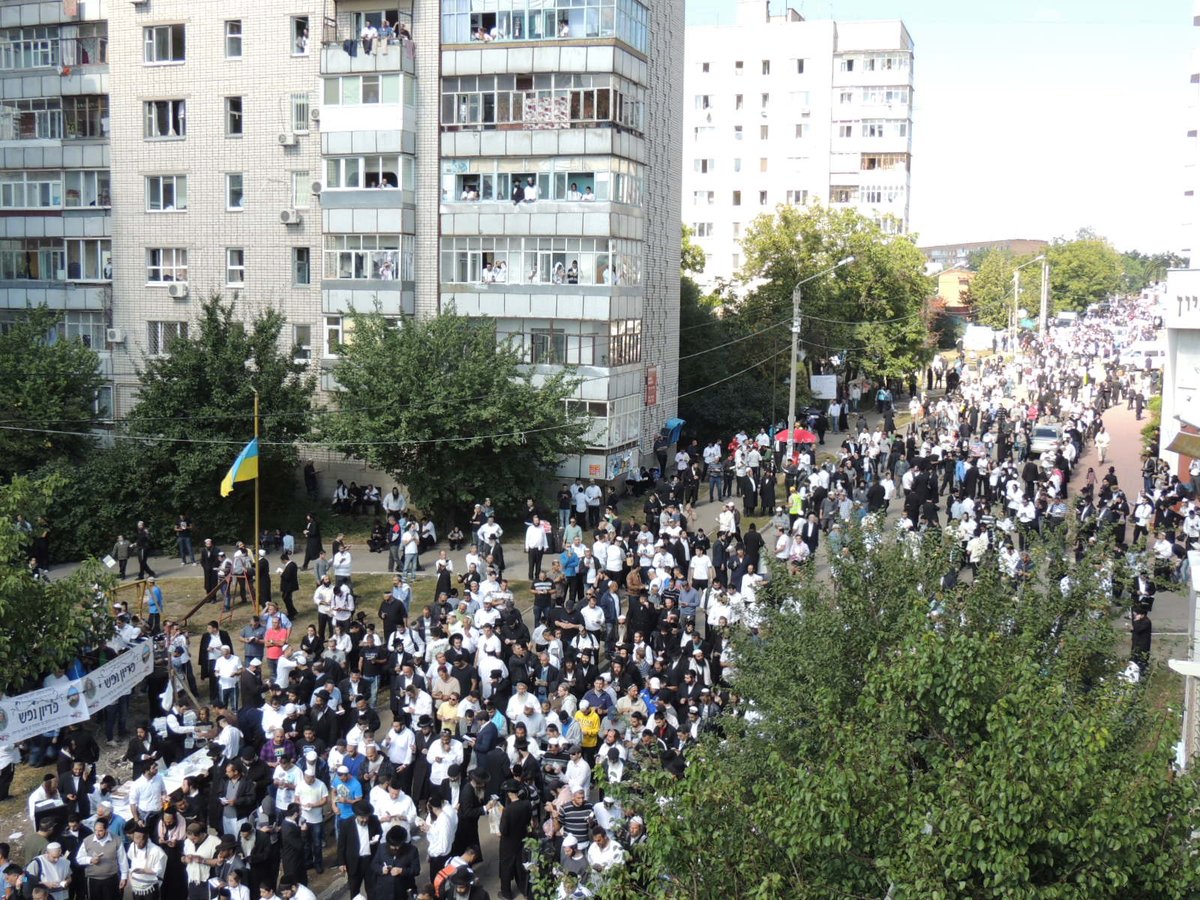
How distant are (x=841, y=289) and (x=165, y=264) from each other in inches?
1092

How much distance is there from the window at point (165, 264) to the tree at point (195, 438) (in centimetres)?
572

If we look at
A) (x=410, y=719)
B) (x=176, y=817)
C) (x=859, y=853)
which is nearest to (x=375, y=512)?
(x=410, y=719)

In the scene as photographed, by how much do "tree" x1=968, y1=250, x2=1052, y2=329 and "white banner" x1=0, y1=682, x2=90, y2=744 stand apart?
89718 mm

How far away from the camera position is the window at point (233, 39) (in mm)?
37094

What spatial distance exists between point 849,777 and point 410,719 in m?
9.64

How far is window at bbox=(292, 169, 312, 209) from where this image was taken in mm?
37188

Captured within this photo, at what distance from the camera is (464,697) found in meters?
17.3

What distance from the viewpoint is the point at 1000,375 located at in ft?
203

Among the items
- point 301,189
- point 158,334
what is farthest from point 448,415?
point 158,334

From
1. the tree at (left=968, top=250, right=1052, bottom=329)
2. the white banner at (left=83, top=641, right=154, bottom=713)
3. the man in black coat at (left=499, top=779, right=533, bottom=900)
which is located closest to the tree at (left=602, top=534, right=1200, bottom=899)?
the man in black coat at (left=499, top=779, right=533, bottom=900)

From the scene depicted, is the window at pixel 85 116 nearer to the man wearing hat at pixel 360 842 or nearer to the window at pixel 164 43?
the window at pixel 164 43

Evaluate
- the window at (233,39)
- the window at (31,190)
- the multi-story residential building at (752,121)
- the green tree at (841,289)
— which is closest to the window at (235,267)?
the window at (233,39)

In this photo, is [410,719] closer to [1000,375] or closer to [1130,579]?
[1130,579]

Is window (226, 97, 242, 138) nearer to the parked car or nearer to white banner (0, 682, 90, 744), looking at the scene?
white banner (0, 682, 90, 744)
